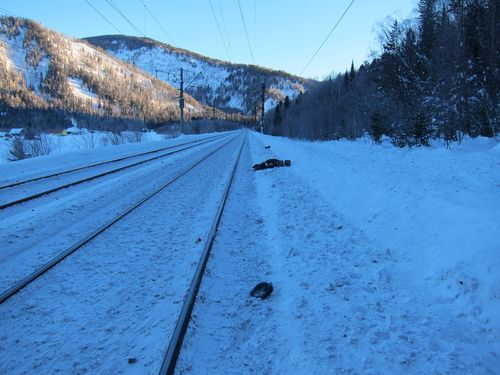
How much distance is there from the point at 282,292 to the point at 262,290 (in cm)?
25

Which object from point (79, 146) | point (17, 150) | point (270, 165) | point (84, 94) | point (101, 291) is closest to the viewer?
point (101, 291)

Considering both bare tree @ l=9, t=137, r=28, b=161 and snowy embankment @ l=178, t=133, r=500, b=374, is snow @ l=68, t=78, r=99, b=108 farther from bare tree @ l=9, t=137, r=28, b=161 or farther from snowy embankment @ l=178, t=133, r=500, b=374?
snowy embankment @ l=178, t=133, r=500, b=374

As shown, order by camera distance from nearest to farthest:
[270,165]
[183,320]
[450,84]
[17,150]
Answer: [183,320] → [270,165] → [17,150] → [450,84]

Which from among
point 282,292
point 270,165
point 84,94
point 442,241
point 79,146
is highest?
point 84,94

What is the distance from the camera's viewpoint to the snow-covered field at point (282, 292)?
3.26 metres

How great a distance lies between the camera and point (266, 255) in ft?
19.0

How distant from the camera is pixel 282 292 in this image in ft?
14.9

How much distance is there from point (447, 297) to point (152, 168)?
13.7 metres

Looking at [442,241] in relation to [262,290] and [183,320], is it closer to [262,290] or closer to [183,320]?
[262,290]

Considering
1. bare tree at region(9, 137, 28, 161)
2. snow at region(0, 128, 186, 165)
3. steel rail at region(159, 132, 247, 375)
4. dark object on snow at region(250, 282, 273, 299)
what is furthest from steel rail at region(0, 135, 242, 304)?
bare tree at region(9, 137, 28, 161)

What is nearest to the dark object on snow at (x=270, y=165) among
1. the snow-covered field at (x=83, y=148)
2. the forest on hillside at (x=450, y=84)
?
the snow-covered field at (x=83, y=148)

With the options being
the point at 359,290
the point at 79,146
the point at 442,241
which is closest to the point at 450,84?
the point at 442,241

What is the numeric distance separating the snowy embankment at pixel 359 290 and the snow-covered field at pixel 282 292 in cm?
2

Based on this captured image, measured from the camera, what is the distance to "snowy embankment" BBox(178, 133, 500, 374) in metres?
3.27
